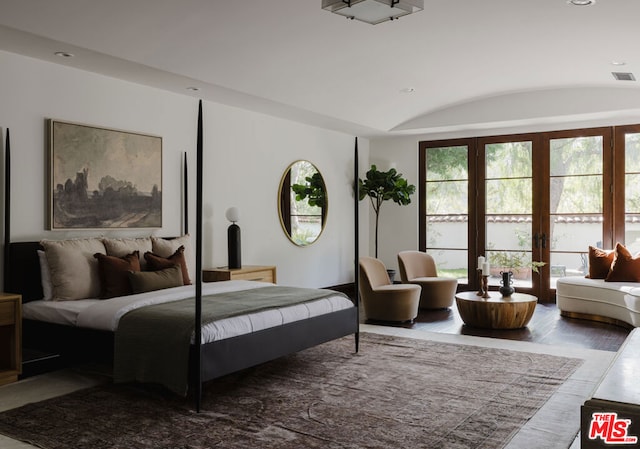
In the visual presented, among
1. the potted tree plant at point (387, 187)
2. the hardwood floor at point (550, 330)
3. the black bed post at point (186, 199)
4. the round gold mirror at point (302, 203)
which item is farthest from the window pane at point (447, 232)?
the black bed post at point (186, 199)

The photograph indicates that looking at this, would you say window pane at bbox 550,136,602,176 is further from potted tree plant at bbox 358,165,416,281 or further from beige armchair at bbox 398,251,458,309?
beige armchair at bbox 398,251,458,309

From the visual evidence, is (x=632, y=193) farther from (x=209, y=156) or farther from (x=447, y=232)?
(x=209, y=156)

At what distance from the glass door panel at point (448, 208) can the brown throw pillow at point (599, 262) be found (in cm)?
200

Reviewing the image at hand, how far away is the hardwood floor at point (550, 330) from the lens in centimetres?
550

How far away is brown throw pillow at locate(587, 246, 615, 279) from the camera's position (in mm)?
6870

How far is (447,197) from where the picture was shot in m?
8.87

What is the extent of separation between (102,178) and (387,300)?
3.20 metres

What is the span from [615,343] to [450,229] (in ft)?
12.0

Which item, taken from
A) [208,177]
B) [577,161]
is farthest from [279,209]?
[577,161]

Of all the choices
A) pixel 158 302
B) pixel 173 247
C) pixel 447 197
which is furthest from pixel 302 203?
pixel 158 302

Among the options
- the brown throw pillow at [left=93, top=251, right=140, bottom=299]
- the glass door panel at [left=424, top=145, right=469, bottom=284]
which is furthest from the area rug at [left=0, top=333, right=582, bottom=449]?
the glass door panel at [left=424, top=145, right=469, bottom=284]

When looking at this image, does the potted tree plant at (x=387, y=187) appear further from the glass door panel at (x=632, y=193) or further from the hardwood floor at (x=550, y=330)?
the glass door panel at (x=632, y=193)

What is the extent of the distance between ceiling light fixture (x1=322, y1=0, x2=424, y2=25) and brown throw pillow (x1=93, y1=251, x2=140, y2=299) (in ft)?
8.78

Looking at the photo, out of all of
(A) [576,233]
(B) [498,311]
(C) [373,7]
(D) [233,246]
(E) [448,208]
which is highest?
(C) [373,7]
